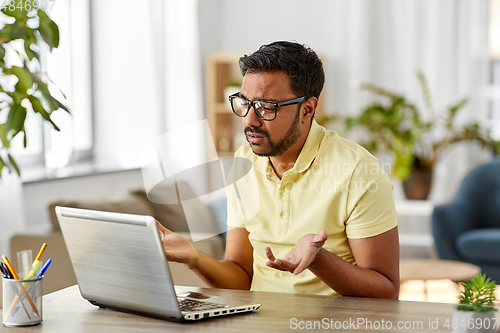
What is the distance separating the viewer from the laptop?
96 centimetres

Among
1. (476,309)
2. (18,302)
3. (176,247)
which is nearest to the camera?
(476,309)

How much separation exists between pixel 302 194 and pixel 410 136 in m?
2.57

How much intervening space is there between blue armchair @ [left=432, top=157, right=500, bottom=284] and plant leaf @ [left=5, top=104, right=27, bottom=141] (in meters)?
2.58

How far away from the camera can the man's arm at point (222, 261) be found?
3.87 feet

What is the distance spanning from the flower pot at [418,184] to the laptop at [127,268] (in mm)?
2976

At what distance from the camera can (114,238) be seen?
1.01 metres

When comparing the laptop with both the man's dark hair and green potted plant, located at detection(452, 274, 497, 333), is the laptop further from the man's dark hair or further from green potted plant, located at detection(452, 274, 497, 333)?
the man's dark hair

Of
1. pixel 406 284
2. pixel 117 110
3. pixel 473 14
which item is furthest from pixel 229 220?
pixel 473 14

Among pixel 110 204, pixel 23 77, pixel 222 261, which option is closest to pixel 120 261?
pixel 222 261

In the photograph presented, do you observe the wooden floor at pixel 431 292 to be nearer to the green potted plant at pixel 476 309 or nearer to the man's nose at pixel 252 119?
the man's nose at pixel 252 119

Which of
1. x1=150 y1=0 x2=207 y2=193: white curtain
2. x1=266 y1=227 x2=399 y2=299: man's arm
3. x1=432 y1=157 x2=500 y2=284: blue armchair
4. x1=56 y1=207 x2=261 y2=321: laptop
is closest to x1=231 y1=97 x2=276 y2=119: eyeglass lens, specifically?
x1=266 y1=227 x2=399 y2=299: man's arm

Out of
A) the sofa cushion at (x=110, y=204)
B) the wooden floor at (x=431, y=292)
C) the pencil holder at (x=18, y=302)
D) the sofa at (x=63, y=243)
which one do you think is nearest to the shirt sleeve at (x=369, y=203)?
the sofa at (x=63, y=243)

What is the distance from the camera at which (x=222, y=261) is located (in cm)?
148

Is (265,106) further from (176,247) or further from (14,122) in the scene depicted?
(14,122)
